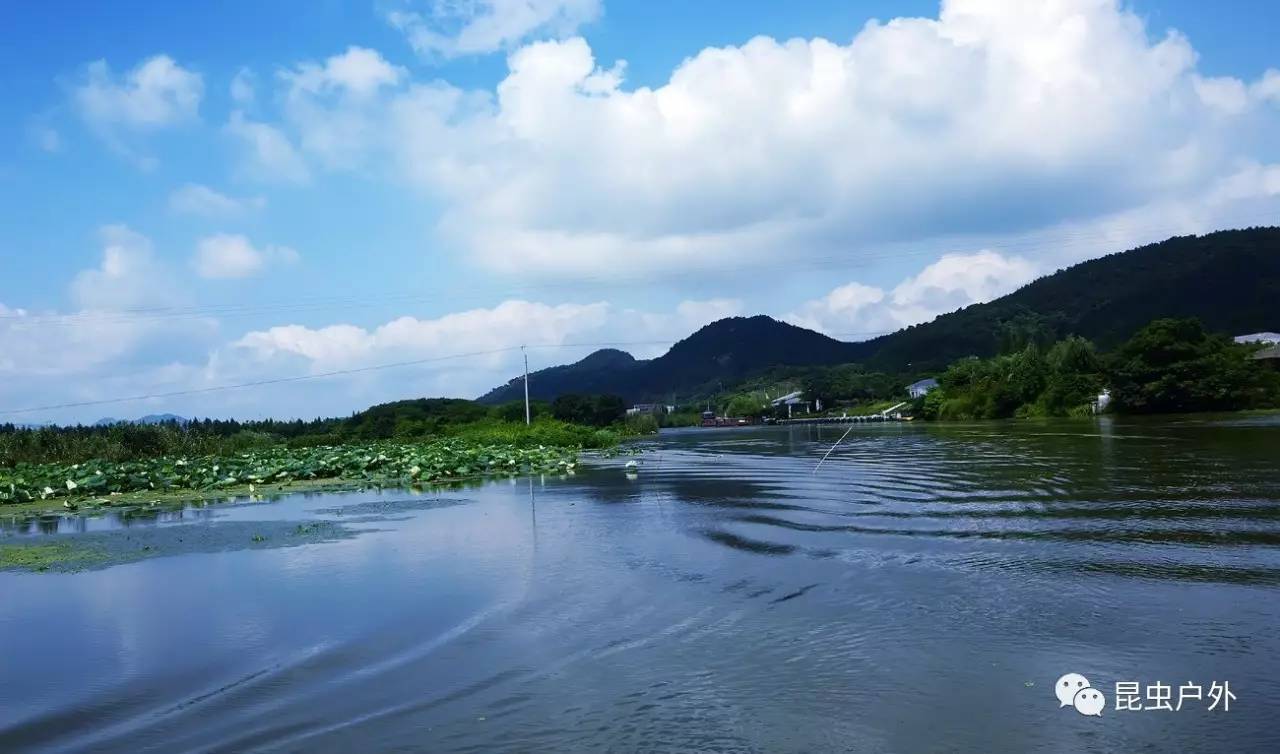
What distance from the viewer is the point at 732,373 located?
183250 mm

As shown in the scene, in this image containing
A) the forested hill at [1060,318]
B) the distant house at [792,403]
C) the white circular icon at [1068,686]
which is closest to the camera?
the white circular icon at [1068,686]

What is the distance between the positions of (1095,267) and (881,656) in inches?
5662

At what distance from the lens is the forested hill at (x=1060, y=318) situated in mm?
100875

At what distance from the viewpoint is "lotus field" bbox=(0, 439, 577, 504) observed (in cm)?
2469

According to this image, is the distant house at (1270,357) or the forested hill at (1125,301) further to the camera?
the forested hill at (1125,301)

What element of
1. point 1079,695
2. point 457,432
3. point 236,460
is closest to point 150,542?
point 1079,695

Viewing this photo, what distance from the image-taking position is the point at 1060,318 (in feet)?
399

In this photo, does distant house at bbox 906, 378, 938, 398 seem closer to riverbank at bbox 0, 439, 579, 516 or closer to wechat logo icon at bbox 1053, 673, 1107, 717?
riverbank at bbox 0, 439, 579, 516

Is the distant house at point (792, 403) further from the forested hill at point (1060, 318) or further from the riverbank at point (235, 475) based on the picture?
the riverbank at point (235, 475)

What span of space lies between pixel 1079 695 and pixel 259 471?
26.3 meters

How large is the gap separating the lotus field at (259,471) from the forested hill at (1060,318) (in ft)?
249

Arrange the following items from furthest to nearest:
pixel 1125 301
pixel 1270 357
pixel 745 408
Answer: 1. pixel 745 408
2. pixel 1125 301
3. pixel 1270 357

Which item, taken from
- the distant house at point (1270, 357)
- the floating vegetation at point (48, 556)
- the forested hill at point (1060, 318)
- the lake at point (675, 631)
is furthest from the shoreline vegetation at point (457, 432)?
the forested hill at point (1060, 318)

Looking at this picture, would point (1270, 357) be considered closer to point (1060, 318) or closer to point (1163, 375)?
point (1163, 375)
